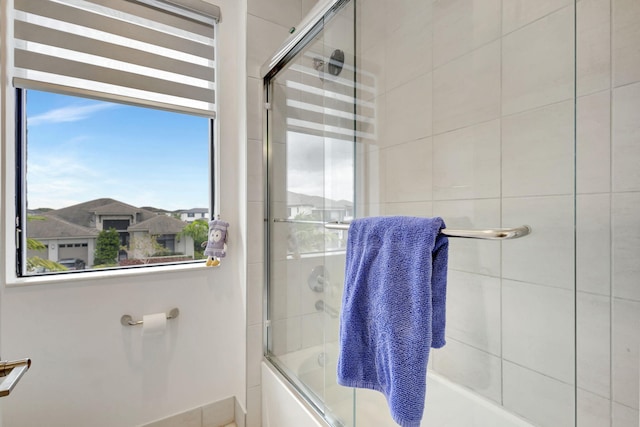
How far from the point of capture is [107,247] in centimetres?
137

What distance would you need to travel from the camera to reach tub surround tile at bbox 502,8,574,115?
0.74 meters

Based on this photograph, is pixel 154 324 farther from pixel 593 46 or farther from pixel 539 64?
pixel 593 46

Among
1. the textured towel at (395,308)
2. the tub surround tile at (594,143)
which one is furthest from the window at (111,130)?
the tub surround tile at (594,143)

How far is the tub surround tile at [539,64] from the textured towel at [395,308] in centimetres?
50

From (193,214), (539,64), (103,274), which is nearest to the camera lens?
(539,64)

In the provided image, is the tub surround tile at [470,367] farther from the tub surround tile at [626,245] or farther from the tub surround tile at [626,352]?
the tub surround tile at [626,245]

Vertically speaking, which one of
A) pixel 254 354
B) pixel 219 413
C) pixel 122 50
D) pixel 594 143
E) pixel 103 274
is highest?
pixel 122 50

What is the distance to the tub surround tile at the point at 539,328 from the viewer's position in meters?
0.79

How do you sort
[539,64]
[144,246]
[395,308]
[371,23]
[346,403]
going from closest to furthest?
[395,308] < [539,64] < [346,403] < [371,23] < [144,246]

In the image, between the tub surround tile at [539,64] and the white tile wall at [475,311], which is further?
the white tile wall at [475,311]

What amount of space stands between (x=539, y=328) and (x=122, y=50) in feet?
6.68

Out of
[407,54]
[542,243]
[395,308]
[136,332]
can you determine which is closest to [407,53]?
[407,54]

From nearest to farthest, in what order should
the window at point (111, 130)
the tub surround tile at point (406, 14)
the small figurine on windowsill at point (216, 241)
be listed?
the tub surround tile at point (406, 14) → the window at point (111, 130) → the small figurine on windowsill at point (216, 241)

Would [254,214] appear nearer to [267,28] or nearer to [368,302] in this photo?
[368,302]
